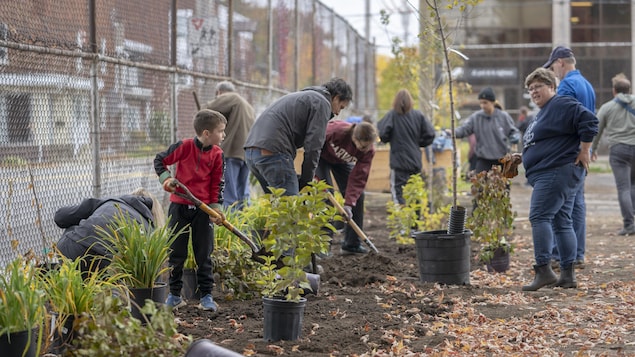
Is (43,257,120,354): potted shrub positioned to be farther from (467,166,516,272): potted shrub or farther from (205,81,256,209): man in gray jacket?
(205,81,256,209): man in gray jacket

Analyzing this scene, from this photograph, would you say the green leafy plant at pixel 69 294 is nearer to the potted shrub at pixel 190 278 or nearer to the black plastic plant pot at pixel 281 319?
the black plastic plant pot at pixel 281 319

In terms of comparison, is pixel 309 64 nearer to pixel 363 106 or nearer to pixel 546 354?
pixel 363 106

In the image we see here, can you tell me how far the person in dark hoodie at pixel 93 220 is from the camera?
19.8 feet

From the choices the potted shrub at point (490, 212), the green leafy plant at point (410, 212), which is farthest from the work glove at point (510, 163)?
the green leafy plant at point (410, 212)

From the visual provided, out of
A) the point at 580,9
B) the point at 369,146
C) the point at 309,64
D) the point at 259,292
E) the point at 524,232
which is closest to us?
the point at 259,292

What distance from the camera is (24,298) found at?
14.9 feet

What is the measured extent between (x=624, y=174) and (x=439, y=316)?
626 centimetres

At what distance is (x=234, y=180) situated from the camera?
10.8 meters

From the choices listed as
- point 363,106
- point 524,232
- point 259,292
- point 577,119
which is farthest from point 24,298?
point 363,106

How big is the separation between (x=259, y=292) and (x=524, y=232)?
20.9 feet

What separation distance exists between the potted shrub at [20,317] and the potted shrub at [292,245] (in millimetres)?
1418

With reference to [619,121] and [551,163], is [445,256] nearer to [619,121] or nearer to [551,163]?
[551,163]

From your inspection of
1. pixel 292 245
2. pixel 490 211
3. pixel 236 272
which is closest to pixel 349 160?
pixel 490 211

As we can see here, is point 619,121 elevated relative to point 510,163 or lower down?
elevated
